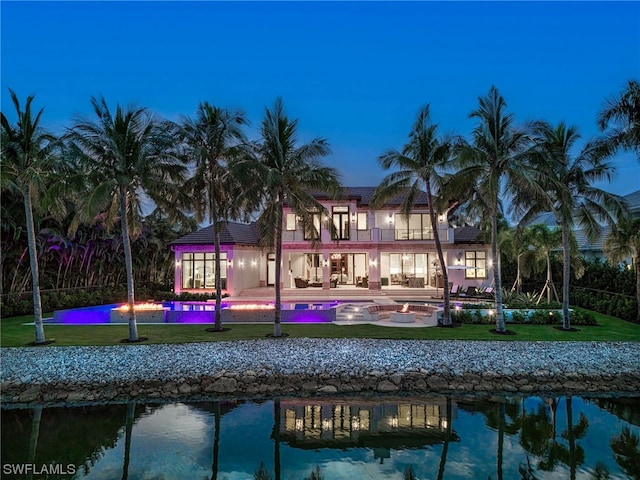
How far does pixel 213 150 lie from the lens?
542 inches

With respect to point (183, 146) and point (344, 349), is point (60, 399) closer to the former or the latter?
point (344, 349)

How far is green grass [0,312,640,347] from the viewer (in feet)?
43.7

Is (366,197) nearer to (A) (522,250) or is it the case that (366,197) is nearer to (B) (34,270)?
(A) (522,250)

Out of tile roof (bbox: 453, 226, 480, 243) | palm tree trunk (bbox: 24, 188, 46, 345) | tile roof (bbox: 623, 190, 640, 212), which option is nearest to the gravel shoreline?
palm tree trunk (bbox: 24, 188, 46, 345)

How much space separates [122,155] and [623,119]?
17181 millimetres

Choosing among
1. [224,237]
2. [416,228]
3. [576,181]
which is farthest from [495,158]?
[224,237]

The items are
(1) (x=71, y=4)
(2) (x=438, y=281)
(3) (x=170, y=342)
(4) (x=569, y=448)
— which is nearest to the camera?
(4) (x=569, y=448)

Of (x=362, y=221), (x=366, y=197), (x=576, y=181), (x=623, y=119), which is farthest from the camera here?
(x=366, y=197)

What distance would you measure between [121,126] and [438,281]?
19.0 metres

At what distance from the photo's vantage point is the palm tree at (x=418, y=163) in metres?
14.5

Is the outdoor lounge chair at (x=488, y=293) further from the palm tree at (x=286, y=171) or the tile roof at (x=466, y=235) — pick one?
the palm tree at (x=286, y=171)

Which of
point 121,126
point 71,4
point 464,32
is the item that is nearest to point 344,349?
point 121,126

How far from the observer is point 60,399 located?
949 centimetres

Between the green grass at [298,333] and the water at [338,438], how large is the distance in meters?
4.02
